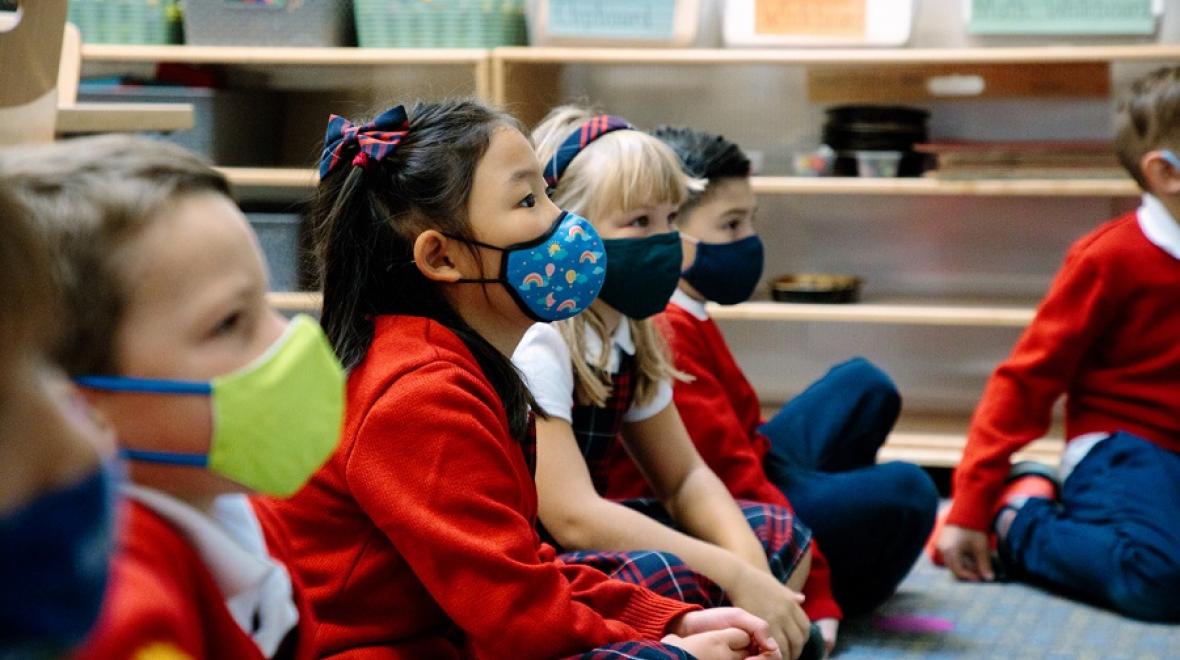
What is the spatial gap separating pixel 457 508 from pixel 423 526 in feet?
0.10

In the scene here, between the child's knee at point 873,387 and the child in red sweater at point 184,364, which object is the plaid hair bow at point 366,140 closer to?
the child in red sweater at point 184,364

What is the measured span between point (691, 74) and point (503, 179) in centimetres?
217

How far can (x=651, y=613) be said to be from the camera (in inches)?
50.1

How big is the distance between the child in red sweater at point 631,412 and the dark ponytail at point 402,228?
0.23 meters

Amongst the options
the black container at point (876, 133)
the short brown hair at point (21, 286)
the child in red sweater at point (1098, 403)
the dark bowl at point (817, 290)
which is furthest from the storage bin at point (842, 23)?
the short brown hair at point (21, 286)

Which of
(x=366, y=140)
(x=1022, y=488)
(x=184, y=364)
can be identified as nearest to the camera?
(x=184, y=364)

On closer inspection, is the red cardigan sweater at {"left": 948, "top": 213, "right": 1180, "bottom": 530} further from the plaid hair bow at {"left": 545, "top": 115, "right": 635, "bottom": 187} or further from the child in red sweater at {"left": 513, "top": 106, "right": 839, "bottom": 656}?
the plaid hair bow at {"left": 545, "top": 115, "right": 635, "bottom": 187}

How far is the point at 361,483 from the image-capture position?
3.50ft

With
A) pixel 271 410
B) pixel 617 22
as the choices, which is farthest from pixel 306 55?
pixel 271 410

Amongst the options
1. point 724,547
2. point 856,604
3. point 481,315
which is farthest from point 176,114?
point 856,604

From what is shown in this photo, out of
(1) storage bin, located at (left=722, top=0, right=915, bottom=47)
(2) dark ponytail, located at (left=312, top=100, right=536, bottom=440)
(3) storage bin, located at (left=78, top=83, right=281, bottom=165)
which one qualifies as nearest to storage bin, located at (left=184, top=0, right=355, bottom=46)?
(3) storage bin, located at (left=78, top=83, right=281, bottom=165)

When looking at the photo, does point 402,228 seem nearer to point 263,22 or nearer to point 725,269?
point 725,269

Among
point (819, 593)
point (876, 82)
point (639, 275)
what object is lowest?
point (819, 593)

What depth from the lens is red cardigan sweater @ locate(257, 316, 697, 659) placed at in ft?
3.47
